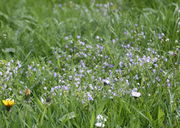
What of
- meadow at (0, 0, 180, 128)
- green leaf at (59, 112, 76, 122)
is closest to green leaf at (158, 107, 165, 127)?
meadow at (0, 0, 180, 128)

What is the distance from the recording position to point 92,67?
3729 mm

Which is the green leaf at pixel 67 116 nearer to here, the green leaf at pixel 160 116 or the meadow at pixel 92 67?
the meadow at pixel 92 67

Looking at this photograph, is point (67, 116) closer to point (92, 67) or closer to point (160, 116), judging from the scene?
point (160, 116)

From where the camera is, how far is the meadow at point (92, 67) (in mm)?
2787

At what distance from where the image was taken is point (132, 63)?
3547mm

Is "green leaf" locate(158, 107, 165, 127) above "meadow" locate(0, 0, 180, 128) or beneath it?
beneath

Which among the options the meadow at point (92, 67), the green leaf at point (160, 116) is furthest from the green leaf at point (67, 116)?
the green leaf at point (160, 116)

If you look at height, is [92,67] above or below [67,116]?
above

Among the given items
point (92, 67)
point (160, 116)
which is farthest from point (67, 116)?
point (92, 67)

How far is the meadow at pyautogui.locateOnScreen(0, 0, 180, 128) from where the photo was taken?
2.79 metres

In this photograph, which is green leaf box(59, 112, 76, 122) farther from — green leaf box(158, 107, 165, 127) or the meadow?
green leaf box(158, 107, 165, 127)

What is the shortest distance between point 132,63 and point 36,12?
218 centimetres

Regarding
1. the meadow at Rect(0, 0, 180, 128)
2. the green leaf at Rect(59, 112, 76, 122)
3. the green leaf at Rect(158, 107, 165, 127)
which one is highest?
the meadow at Rect(0, 0, 180, 128)

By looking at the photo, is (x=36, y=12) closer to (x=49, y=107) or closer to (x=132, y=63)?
(x=132, y=63)
